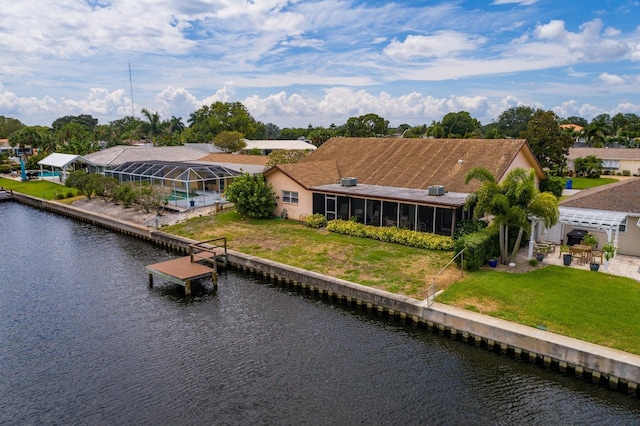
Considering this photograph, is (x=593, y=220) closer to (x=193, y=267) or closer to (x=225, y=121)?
(x=193, y=267)

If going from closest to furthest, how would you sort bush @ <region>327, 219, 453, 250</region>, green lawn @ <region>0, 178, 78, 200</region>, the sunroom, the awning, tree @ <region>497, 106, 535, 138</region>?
the awning, bush @ <region>327, 219, 453, 250</region>, the sunroom, green lawn @ <region>0, 178, 78, 200</region>, tree @ <region>497, 106, 535, 138</region>

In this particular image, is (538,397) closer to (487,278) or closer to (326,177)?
(487,278)

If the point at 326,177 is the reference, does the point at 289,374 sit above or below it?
below

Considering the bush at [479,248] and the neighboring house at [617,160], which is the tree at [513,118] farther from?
the bush at [479,248]

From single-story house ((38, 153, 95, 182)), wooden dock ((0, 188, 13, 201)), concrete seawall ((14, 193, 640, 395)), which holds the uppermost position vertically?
single-story house ((38, 153, 95, 182))

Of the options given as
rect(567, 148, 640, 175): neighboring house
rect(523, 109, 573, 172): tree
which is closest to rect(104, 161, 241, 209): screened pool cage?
rect(523, 109, 573, 172): tree

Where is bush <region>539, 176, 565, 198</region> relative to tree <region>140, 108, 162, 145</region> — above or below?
below

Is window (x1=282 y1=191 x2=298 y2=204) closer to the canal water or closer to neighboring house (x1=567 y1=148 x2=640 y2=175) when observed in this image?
the canal water

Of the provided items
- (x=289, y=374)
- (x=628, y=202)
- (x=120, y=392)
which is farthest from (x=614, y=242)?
(x=120, y=392)
